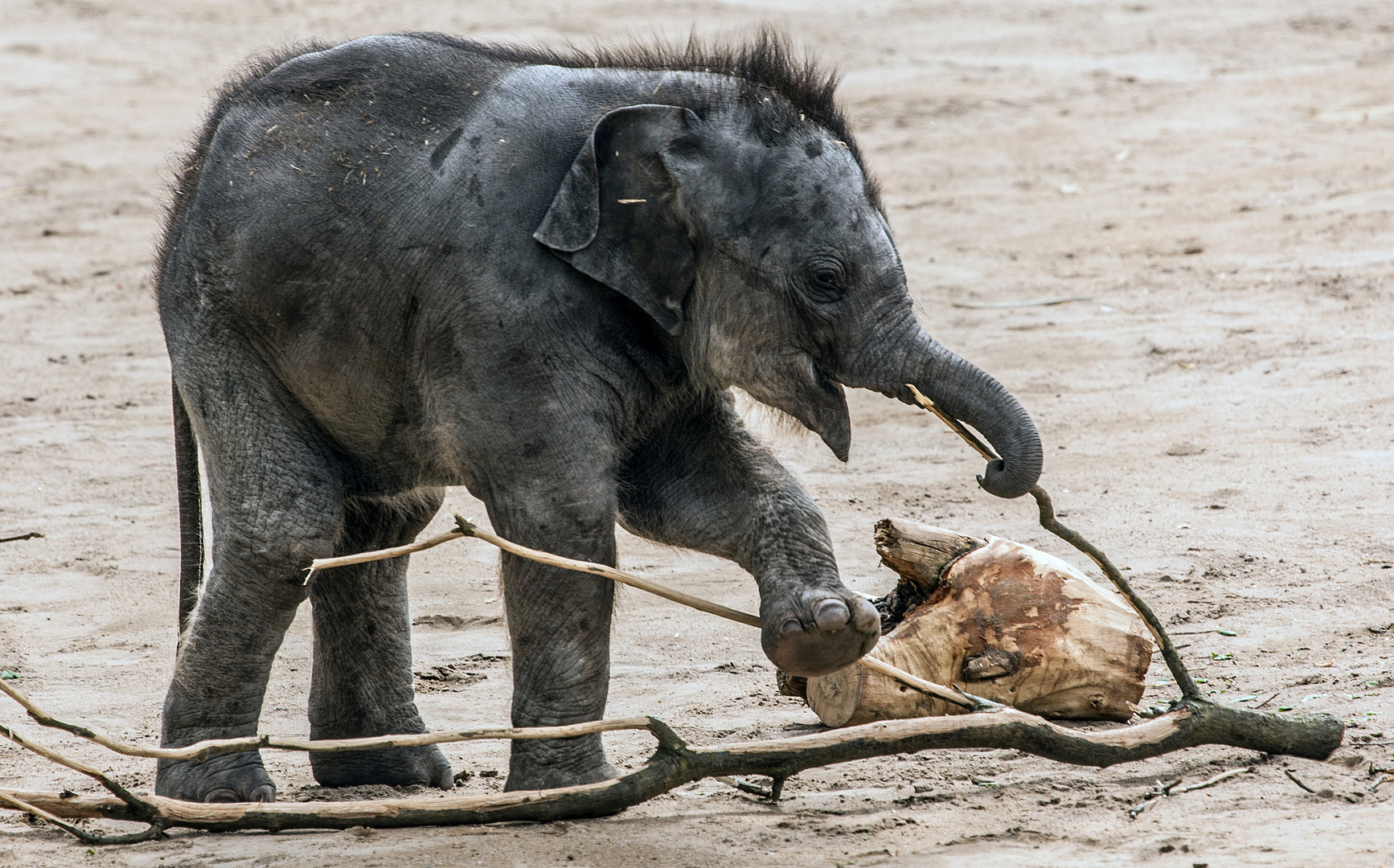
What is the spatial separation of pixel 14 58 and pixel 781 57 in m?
13.3

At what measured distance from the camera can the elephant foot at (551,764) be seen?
4012 mm

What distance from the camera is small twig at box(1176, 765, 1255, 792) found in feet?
12.7

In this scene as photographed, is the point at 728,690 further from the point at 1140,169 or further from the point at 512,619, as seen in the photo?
the point at 1140,169

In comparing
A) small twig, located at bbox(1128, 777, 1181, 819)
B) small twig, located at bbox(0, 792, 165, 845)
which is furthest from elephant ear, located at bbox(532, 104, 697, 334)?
small twig, located at bbox(0, 792, 165, 845)

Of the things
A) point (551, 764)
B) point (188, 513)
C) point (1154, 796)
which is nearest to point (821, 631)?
point (551, 764)

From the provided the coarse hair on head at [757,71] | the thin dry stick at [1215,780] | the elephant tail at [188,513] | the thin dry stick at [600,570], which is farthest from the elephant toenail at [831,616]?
the elephant tail at [188,513]

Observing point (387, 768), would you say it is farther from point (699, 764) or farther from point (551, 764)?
point (699, 764)

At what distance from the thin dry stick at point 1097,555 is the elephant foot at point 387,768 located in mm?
1752

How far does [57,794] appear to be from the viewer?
12.5 feet

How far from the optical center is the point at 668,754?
3.68 meters

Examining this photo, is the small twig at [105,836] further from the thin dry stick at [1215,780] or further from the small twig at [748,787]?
the thin dry stick at [1215,780]

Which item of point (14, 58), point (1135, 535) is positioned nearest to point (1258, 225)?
point (1135, 535)

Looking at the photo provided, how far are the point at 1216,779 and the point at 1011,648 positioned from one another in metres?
0.77

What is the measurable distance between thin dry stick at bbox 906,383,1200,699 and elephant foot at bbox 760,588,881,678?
1.50 ft
